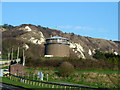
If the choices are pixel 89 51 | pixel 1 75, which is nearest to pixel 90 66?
pixel 1 75

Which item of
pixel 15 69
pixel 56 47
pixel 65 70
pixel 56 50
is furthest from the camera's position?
pixel 56 47

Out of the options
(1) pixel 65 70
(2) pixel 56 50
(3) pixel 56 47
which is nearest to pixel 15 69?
(1) pixel 65 70

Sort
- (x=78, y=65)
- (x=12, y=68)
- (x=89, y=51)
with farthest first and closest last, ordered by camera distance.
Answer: (x=89, y=51), (x=78, y=65), (x=12, y=68)

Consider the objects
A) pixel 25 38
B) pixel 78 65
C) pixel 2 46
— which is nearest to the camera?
pixel 78 65

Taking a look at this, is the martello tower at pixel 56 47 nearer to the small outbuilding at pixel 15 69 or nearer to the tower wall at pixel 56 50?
the tower wall at pixel 56 50

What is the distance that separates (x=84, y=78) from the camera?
59125mm

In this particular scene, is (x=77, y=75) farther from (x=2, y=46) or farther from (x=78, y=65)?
(x=2, y=46)

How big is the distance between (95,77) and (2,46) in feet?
243

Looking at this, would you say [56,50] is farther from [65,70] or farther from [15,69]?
[65,70]

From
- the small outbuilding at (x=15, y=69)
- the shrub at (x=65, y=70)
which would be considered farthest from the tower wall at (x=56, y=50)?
the shrub at (x=65, y=70)

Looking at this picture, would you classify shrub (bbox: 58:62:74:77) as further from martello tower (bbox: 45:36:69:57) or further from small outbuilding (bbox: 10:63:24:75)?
martello tower (bbox: 45:36:69:57)

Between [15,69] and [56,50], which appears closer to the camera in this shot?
[15,69]

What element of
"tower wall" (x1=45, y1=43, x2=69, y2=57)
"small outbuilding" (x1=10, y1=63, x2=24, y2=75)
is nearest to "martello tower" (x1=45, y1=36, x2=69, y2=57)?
"tower wall" (x1=45, y1=43, x2=69, y2=57)

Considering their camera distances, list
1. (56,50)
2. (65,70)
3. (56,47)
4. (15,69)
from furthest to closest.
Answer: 1. (56,47)
2. (56,50)
3. (15,69)
4. (65,70)
